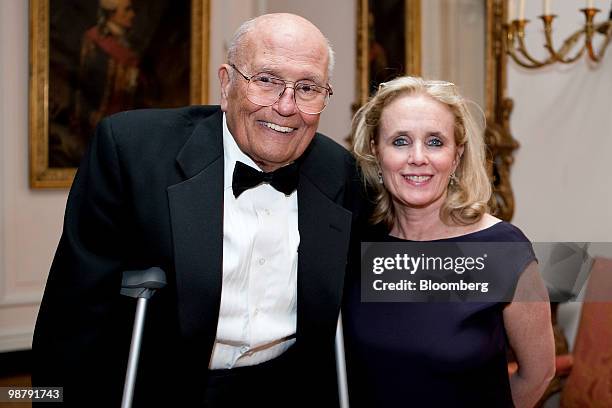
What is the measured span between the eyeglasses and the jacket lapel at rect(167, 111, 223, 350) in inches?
10.9

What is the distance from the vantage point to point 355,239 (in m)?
2.47

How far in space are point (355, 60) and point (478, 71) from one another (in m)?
1.46

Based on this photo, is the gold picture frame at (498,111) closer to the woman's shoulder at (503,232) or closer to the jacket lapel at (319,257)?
the woman's shoulder at (503,232)

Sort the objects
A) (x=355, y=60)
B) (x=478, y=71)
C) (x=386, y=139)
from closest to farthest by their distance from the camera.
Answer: (x=386, y=139)
(x=478, y=71)
(x=355, y=60)

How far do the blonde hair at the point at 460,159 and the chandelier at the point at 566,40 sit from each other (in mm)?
1163

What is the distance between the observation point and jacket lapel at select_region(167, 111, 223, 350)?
204 cm

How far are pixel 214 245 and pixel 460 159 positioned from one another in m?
0.90

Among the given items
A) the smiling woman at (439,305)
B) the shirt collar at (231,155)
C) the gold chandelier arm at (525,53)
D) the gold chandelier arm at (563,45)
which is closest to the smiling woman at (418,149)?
the smiling woman at (439,305)

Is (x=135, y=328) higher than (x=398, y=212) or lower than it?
lower

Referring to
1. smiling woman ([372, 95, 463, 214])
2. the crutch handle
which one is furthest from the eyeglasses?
the crutch handle

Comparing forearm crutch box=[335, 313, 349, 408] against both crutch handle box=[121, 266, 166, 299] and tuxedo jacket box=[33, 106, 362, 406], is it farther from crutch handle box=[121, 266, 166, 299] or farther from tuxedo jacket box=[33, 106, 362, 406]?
crutch handle box=[121, 266, 166, 299]

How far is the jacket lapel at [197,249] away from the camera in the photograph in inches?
80.5

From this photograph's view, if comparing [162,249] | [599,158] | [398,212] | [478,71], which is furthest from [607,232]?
[162,249]

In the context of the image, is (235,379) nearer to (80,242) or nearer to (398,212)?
(80,242)
